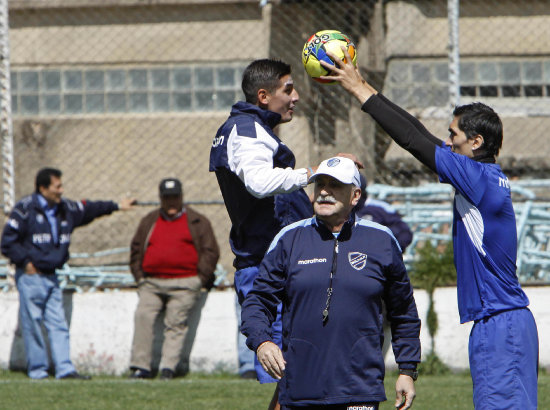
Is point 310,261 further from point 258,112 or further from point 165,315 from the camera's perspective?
point 165,315

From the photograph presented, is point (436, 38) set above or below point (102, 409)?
above

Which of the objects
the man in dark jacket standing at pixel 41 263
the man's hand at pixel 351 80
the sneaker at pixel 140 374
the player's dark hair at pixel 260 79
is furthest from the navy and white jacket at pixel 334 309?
the man in dark jacket standing at pixel 41 263

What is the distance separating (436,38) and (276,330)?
1018cm

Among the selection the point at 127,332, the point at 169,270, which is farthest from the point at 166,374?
the point at 169,270

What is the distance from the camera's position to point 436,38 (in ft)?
48.9

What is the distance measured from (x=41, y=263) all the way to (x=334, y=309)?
20.1 feet

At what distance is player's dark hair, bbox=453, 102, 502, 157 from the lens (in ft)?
17.1

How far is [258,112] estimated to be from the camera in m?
5.63

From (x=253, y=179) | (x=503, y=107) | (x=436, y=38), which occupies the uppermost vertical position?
(x=436, y=38)

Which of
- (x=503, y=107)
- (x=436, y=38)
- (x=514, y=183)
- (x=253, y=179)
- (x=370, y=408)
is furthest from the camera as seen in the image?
(x=436, y=38)

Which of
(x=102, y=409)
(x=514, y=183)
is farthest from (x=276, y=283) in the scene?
(x=514, y=183)

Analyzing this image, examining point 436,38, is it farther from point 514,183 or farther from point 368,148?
point 514,183

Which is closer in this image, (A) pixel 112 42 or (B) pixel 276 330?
(B) pixel 276 330

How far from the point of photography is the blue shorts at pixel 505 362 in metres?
4.95
